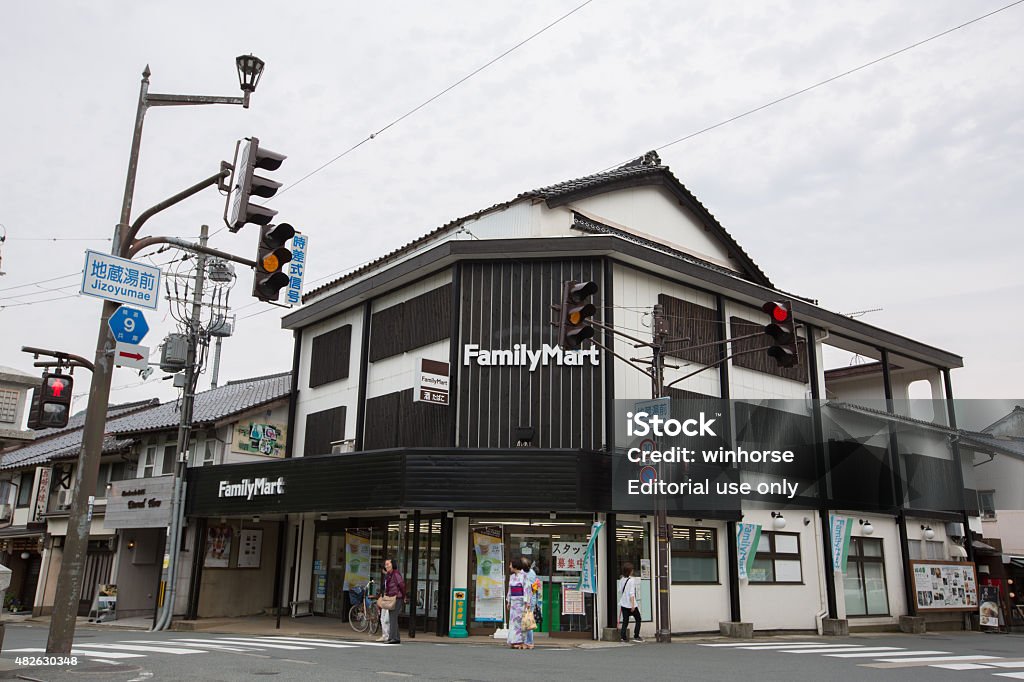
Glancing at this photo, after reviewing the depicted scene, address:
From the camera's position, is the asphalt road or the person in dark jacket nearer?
the asphalt road

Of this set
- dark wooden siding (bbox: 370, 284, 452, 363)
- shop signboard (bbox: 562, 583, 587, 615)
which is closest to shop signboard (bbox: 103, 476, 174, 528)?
dark wooden siding (bbox: 370, 284, 452, 363)

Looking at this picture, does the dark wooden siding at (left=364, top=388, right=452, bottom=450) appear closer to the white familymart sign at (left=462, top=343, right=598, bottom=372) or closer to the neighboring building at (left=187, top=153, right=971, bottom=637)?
the neighboring building at (left=187, top=153, right=971, bottom=637)

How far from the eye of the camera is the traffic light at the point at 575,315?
14547mm

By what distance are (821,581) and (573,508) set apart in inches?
381

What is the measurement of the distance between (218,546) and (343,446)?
5.37m

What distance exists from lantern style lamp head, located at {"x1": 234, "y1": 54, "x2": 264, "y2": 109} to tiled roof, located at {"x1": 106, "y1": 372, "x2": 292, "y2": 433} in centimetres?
1769

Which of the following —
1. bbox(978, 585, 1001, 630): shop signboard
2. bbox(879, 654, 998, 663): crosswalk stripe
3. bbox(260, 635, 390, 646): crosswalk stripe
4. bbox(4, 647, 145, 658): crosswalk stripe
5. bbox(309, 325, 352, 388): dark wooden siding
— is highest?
bbox(309, 325, 352, 388): dark wooden siding

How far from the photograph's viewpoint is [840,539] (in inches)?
961

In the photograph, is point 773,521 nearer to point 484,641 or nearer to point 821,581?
point 821,581

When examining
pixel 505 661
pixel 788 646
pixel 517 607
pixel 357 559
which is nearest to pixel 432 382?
pixel 517 607

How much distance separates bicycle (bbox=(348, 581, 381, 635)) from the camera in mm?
20734

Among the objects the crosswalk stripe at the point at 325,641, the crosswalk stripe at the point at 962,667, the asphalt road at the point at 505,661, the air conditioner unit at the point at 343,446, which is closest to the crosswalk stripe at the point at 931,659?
the asphalt road at the point at 505,661

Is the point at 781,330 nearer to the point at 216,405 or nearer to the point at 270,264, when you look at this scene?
the point at 270,264

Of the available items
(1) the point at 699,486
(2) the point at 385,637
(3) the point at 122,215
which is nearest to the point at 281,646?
(2) the point at 385,637
